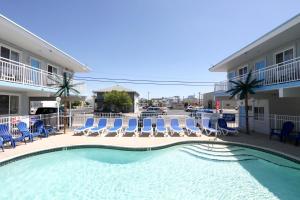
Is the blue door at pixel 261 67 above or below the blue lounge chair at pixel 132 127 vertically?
above

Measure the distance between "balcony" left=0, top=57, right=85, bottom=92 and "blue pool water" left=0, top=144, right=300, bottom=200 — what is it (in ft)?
15.9

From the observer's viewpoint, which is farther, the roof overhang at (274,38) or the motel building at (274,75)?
the motel building at (274,75)

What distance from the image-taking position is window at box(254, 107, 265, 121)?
16.4 metres

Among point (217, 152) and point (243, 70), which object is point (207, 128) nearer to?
point (217, 152)

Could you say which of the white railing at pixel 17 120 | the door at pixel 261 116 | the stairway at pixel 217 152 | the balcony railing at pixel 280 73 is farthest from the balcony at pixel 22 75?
the door at pixel 261 116

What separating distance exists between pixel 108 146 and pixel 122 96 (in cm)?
2853

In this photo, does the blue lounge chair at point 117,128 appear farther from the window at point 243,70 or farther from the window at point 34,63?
the window at point 243,70

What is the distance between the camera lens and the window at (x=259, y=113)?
16377 millimetres

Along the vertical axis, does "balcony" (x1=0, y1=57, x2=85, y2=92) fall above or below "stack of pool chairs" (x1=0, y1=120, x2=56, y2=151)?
above

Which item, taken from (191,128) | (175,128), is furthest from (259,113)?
(175,128)

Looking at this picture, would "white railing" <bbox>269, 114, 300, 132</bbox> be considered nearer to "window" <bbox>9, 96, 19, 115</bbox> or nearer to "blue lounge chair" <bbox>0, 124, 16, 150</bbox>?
"blue lounge chair" <bbox>0, 124, 16, 150</bbox>

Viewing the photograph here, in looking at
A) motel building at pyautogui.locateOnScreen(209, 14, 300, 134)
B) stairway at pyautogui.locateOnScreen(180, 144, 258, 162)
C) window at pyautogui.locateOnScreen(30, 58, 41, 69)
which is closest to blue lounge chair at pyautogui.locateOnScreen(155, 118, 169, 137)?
stairway at pyautogui.locateOnScreen(180, 144, 258, 162)

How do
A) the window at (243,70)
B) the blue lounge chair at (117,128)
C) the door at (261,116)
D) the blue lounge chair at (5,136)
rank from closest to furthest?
the blue lounge chair at (5,136), the blue lounge chair at (117,128), the door at (261,116), the window at (243,70)

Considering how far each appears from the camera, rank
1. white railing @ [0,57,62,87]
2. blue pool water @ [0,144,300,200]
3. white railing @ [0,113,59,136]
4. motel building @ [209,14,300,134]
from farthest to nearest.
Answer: white railing @ [0,113,59,136] → white railing @ [0,57,62,87] → motel building @ [209,14,300,134] → blue pool water @ [0,144,300,200]
